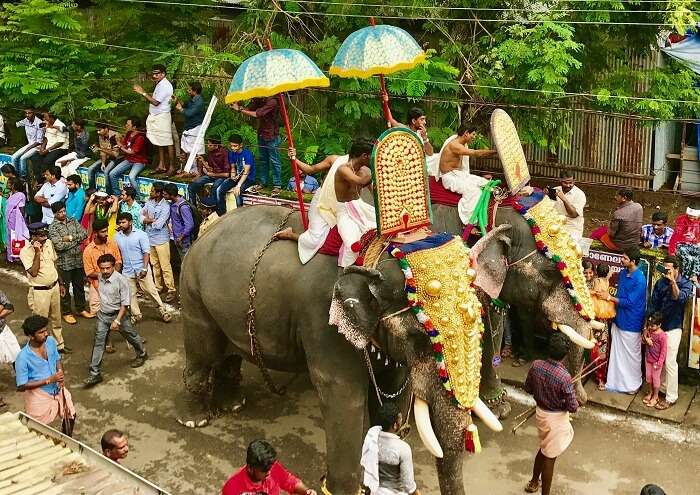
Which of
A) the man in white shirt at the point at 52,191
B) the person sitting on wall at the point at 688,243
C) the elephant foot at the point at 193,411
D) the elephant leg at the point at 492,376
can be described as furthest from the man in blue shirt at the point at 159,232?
the person sitting on wall at the point at 688,243

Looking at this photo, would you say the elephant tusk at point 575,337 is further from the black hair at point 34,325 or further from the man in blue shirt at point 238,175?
the man in blue shirt at point 238,175

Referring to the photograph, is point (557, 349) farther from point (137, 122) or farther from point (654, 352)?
point (137, 122)

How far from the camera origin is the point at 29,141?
52.5 feet

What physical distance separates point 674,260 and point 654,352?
95 cm

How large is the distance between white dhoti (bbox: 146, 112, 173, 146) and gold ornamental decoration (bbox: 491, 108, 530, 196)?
671cm

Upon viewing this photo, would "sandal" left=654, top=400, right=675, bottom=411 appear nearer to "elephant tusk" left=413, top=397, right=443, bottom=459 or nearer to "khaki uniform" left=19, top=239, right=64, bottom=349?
"elephant tusk" left=413, top=397, right=443, bottom=459

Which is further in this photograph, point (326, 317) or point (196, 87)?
point (196, 87)

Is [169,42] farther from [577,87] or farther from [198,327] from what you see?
[198,327]

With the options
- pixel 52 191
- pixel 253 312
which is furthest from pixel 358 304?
pixel 52 191

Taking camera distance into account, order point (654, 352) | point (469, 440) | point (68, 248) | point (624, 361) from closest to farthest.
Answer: point (469, 440)
point (654, 352)
point (624, 361)
point (68, 248)

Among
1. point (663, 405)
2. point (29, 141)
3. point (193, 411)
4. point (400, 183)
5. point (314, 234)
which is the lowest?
point (663, 405)

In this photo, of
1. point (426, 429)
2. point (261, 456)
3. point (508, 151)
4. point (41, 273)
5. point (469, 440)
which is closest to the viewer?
point (261, 456)

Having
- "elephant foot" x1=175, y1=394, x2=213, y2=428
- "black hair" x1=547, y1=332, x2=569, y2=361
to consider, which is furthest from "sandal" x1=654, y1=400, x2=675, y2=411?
"elephant foot" x1=175, y1=394, x2=213, y2=428

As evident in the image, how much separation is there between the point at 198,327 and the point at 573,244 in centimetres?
368
